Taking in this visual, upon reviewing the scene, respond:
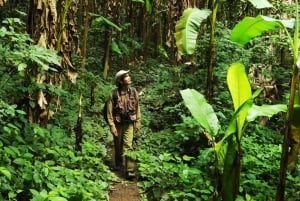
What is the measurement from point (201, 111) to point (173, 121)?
4.17 meters

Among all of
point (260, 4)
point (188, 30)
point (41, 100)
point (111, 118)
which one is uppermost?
point (260, 4)

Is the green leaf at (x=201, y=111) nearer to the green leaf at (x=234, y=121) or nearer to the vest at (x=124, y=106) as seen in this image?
the green leaf at (x=234, y=121)

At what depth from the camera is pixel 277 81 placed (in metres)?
8.36

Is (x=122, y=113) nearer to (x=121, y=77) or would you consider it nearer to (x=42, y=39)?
(x=121, y=77)

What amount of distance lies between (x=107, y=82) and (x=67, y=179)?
8.20m

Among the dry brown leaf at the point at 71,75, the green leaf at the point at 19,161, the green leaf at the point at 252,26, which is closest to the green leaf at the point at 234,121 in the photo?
the green leaf at the point at 252,26

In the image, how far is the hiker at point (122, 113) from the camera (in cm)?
722

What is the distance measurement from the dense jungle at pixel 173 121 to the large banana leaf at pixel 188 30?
2 cm

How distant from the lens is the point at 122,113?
7.27 m

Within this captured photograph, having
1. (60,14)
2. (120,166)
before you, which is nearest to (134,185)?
(120,166)

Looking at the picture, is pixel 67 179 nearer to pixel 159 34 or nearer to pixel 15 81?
pixel 15 81

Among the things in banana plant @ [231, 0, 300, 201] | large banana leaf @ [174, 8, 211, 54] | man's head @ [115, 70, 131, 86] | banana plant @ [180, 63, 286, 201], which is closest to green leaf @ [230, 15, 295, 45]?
banana plant @ [231, 0, 300, 201]

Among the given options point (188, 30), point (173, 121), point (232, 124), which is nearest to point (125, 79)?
point (188, 30)

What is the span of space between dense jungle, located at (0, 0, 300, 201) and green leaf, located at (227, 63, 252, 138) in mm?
12
